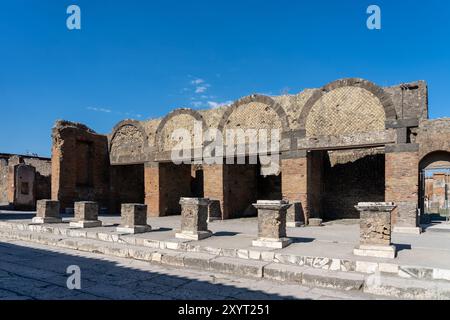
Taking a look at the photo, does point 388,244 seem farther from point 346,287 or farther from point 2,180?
point 2,180

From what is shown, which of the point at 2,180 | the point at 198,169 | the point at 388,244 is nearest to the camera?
the point at 388,244

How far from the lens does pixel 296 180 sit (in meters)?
11.7

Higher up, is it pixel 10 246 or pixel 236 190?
pixel 236 190

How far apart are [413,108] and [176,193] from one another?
9.88 meters

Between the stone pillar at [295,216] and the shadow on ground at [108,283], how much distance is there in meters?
5.56

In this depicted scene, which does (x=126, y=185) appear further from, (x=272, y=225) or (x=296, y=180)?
(x=272, y=225)

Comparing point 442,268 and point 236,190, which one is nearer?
point 442,268

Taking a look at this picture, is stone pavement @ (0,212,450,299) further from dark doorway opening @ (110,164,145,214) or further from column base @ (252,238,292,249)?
dark doorway opening @ (110,164,145,214)

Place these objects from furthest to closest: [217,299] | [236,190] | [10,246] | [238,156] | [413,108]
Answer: [236,190] < [238,156] < [413,108] < [10,246] < [217,299]

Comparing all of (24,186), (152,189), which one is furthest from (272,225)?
(24,186)

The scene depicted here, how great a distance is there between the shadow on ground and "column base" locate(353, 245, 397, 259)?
2.08 m

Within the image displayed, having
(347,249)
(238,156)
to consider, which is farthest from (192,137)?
(347,249)

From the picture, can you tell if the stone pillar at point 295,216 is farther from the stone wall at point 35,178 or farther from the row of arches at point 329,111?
the stone wall at point 35,178
